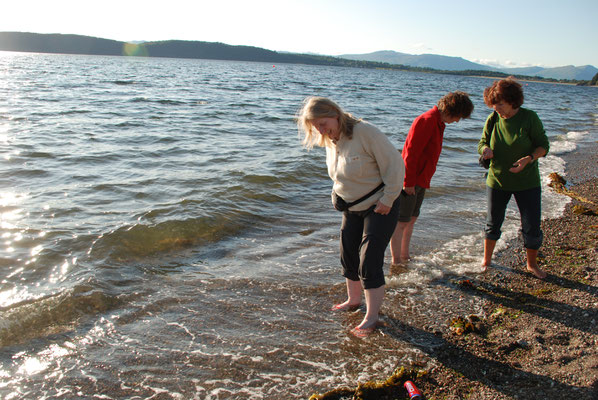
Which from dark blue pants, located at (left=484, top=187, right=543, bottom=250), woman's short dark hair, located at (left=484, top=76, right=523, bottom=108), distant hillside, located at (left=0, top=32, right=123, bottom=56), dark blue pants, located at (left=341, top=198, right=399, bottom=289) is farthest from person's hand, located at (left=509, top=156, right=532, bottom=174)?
distant hillside, located at (left=0, top=32, right=123, bottom=56)

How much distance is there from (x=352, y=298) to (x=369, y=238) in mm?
1128

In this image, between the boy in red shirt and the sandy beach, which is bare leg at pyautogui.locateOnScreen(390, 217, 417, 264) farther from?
the sandy beach

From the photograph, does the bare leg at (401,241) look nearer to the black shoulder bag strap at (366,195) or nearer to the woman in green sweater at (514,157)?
the woman in green sweater at (514,157)

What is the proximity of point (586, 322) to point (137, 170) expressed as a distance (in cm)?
931

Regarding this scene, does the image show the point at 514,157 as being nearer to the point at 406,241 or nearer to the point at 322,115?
the point at 406,241

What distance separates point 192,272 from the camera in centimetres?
566

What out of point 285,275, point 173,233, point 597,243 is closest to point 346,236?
point 285,275

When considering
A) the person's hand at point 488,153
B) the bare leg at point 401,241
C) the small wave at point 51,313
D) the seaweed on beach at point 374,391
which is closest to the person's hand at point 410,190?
the bare leg at point 401,241

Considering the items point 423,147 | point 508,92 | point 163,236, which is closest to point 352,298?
point 423,147

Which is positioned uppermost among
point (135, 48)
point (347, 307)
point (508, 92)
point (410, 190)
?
point (135, 48)

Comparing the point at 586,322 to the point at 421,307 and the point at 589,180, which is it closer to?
the point at 421,307

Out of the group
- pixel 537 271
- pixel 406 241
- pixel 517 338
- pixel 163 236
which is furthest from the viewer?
pixel 163 236

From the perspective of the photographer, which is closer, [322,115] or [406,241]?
[322,115]

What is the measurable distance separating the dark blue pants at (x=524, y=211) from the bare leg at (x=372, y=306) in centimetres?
210
